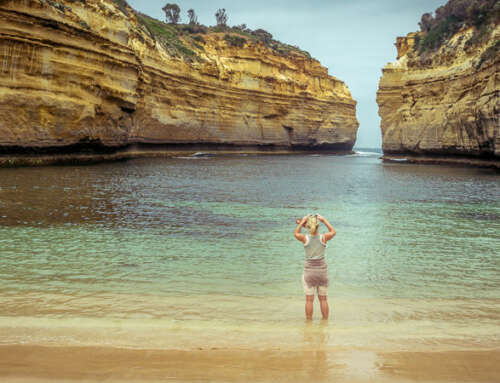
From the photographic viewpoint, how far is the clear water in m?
4.50

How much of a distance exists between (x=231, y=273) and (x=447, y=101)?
38251 millimetres

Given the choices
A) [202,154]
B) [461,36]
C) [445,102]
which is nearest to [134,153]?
[202,154]

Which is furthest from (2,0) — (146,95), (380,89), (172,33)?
(380,89)

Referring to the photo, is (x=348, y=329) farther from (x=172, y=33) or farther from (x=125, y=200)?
(x=172, y=33)

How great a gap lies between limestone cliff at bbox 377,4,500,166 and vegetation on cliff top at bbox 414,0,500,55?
0.22 meters

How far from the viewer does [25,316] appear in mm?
4770

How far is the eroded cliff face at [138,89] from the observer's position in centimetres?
2339

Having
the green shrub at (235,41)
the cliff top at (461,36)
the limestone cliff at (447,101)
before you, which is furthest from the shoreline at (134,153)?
the cliff top at (461,36)

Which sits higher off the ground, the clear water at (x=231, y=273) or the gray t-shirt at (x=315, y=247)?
the gray t-shirt at (x=315, y=247)

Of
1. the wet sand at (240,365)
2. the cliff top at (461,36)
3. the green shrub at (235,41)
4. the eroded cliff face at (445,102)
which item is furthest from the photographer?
the green shrub at (235,41)

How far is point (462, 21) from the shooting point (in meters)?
43.3

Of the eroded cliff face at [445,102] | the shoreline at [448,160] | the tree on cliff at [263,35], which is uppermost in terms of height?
the tree on cliff at [263,35]

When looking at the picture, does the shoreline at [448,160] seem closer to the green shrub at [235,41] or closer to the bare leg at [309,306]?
the green shrub at [235,41]

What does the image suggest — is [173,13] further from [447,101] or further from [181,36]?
[447,101]
